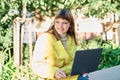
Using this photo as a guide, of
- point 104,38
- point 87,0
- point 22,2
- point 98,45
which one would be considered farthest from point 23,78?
point 104,38

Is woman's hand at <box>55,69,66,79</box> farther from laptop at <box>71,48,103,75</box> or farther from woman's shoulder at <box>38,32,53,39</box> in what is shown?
woman's shoulder at <box>38,32,53,39</box>

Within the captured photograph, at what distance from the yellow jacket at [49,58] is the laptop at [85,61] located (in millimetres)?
66

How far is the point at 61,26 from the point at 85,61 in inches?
12.9

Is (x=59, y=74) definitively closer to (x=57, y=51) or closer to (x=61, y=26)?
(x=57, y=51)

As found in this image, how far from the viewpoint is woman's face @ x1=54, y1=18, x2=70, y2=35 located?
10.2 ft

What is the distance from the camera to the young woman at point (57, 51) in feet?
9.61

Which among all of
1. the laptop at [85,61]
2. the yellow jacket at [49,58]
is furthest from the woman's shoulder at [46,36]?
the laptop at [85,61]

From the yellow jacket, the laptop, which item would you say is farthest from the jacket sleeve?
the laptop

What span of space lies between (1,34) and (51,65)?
19.2 ft

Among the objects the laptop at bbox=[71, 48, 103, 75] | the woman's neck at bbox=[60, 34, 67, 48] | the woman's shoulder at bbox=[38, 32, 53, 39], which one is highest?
the woman's shoulder at bbox=[38, 32, 53, 39]

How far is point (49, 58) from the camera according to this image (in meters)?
2.92

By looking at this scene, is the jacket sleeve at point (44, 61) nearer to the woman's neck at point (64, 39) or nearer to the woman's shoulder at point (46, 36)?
the woman's shoulder at point (46, 36)

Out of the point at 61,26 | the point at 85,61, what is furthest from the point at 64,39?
the point at 85,61

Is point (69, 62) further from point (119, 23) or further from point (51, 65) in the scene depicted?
point (119, 23)
